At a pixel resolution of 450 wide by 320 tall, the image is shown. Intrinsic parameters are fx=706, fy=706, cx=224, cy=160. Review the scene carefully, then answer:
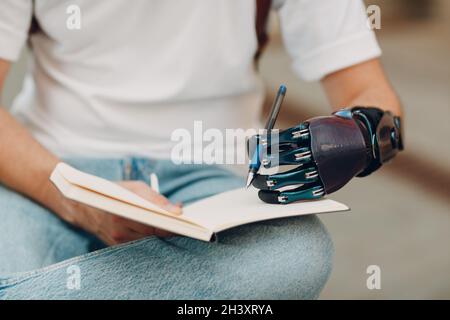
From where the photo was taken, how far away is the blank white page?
0.69 metres

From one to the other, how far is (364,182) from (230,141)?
1.11 metres

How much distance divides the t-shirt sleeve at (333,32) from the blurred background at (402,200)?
10cm

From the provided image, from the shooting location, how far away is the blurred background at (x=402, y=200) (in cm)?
156

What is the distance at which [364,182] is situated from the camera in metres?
2.06

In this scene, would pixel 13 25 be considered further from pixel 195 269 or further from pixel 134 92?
pixel 195 269

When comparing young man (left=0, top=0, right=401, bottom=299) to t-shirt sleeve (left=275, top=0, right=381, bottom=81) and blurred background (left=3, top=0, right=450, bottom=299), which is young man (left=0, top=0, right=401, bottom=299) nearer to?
t-shirt sleeve (left=275, top=0, right=381, bottom=81)

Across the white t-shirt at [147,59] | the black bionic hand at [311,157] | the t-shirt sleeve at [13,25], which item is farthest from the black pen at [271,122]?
the t-shirt sleeve at [13,25]

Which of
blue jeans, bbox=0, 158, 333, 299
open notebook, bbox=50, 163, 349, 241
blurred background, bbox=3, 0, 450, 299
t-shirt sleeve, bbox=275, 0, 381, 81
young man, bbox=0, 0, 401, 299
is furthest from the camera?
blurred background, bbox=3, 0, 450, 299

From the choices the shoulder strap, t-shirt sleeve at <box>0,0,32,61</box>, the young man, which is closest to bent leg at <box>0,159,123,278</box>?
the young man

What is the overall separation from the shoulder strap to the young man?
0.02m

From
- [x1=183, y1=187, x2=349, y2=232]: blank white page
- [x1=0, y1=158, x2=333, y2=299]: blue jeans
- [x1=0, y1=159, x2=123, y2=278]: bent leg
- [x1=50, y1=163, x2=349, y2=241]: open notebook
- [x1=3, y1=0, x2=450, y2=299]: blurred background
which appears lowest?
[x1=3, y1=0, x2=450, y2=299]: blurred background

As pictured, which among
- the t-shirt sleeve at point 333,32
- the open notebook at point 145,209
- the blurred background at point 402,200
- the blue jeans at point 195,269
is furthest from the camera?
the blurred background at point 402,200

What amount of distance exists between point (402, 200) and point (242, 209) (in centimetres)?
128

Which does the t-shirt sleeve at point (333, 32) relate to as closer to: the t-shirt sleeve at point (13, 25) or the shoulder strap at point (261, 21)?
the shoulder strap at point (261, 21)
